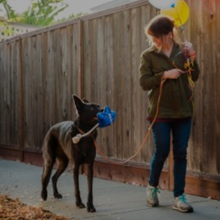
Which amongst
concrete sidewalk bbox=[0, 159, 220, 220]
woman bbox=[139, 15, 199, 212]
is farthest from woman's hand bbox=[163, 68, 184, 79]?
concrete sidewalk bbox=[0, 159, 220, 220]

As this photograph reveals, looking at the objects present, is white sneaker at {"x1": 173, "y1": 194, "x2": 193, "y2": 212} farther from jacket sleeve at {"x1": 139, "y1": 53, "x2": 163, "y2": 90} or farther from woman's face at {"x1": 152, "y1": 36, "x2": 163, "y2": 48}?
woman's face at {"x1": 152, "y1": 36, "x2": 163, "y2": 48}

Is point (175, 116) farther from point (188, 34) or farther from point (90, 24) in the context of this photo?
point (90, 24)

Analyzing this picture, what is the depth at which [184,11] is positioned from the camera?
4.91 metres

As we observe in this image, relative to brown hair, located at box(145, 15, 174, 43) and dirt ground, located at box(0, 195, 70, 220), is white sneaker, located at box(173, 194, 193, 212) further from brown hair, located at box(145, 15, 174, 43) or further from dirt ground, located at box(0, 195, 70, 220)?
brown hair, located at box(145, 15, 174, 43)

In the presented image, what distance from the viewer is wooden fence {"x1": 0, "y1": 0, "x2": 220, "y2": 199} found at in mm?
5430

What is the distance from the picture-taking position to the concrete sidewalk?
4754mm

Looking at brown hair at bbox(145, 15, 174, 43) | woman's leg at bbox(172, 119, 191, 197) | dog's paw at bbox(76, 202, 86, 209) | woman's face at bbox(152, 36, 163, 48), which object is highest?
brown hair at bbox(145, 15, 174, 43)

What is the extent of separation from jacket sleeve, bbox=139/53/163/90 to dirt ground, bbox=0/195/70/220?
1511 mm

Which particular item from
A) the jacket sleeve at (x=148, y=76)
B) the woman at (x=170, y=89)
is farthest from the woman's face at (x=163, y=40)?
the jacket sleeve at (x=148, y=76)

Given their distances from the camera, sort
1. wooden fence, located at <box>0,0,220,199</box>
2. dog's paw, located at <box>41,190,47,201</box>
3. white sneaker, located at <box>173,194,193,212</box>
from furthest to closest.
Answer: dog's paw, located at <box>41,190,47,201</box> → wooden fence, located at <box>0,0,220,199</box> → white sneaker, located at <box>173,194,193,212</box>

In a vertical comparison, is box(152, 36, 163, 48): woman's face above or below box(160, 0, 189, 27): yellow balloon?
below

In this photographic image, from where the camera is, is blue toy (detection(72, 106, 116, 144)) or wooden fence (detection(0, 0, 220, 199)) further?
wooden fence (detection(0, 0, 220, 199))

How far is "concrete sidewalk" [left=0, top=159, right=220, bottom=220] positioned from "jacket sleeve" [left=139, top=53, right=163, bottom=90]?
1256mm

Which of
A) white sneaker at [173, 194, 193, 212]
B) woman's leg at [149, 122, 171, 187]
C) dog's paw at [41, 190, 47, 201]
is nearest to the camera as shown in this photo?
white sneaker at [173, 194, 193, 212]
